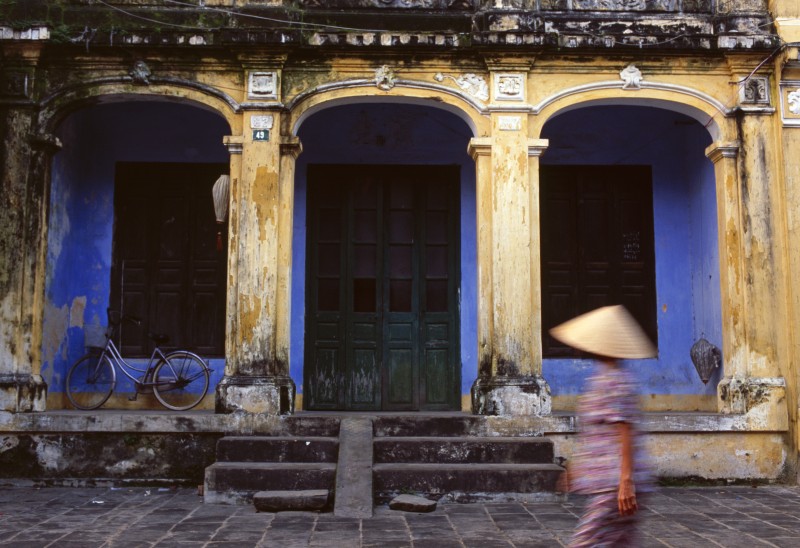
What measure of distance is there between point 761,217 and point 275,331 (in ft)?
16.1

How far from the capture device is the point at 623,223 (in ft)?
30.6

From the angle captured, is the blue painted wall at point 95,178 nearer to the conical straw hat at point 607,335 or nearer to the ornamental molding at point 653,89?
the ornamental molding at point 653,89

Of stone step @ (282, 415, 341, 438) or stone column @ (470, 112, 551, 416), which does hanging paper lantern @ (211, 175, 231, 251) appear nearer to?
stone step @ (282, 415, 341, 438)

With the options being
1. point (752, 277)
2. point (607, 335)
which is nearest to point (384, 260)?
point (752, 277)

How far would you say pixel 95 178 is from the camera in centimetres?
907

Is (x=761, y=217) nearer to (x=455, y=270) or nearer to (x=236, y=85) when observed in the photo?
(x=455, y=270)

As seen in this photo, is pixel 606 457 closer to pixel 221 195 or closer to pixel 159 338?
pixel 221 195

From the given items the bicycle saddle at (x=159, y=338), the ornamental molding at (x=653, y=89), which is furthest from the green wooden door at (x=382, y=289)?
the ornamental molding at (x=653, y=89)

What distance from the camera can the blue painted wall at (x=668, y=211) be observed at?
898cm

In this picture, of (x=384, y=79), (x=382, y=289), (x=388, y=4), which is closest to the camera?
(x=384, y=79)

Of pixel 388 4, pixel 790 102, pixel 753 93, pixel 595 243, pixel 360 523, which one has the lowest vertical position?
pixel 360 523

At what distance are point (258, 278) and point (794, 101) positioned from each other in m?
5.62

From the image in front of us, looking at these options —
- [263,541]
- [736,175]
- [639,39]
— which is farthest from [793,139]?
[263,541]

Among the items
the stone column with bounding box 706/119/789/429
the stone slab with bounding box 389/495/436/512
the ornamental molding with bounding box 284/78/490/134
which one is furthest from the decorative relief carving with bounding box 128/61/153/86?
the stone column with bounding box 706/119/789/429
